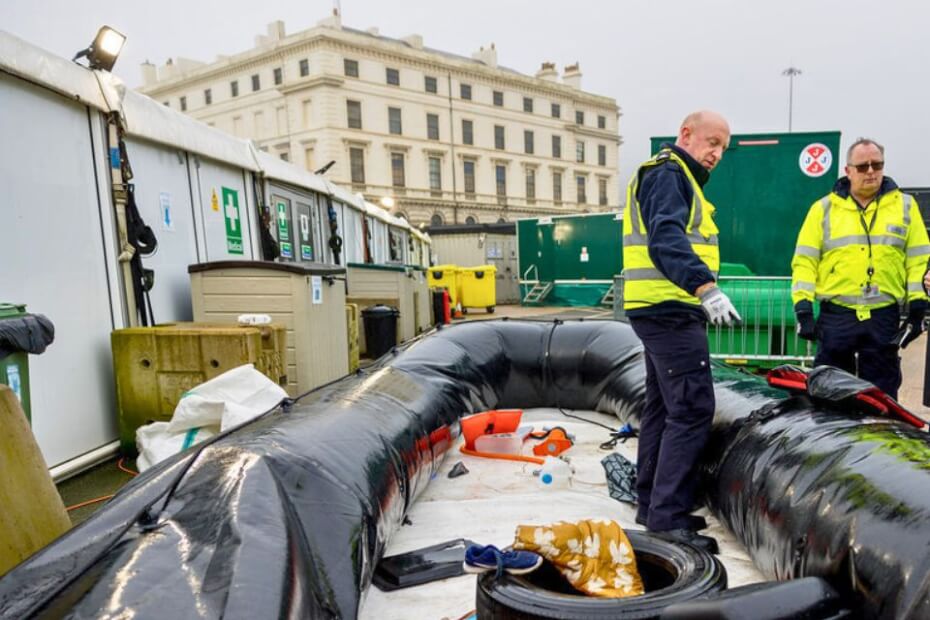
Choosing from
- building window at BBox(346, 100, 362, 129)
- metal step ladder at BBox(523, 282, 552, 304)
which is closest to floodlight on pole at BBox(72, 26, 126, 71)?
metal step ladder at BBox(523, 282, 552, 304)

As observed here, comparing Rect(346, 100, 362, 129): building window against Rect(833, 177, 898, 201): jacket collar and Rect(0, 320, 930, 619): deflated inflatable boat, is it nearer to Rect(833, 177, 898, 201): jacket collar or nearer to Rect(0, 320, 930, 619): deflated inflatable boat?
Rect(0, 320, 930, 619): deflated inflatable boat

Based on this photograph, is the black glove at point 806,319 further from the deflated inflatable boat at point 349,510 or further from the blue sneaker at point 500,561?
the blue sneaker at point 500,561

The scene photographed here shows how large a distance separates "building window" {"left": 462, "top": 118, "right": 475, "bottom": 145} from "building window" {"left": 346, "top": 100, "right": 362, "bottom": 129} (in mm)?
9382

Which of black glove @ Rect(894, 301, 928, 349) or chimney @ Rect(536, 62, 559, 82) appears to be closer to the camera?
black glove @ Rect(894, 301, 928, 349)

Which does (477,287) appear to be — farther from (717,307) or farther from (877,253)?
(717,307)

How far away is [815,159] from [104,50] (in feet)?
Result: 24.7

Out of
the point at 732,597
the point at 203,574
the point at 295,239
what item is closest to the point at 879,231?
the point at 732,597

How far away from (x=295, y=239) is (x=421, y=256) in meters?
13.0

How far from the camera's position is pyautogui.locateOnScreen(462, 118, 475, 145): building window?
1841 inches

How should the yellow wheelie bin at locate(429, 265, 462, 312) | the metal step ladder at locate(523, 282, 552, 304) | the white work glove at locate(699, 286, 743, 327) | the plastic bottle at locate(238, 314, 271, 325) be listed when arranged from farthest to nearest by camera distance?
1. the metal step ladder at locate(523, 282, 552, 304)
2. the yellow wheelie bin at locate(429, 265, 462, 312)
3. the plastic bottle at locate(238, 314, 271, 325)
4. the white work glove at locate(699, 286, 743, 327)

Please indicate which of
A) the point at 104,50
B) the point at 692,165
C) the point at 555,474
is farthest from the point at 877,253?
the point at 104,50

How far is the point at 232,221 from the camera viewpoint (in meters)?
6.17

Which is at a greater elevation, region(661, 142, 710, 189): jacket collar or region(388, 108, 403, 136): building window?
region(388, 108, 403, 136): building window

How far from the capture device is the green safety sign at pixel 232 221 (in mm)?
6047
